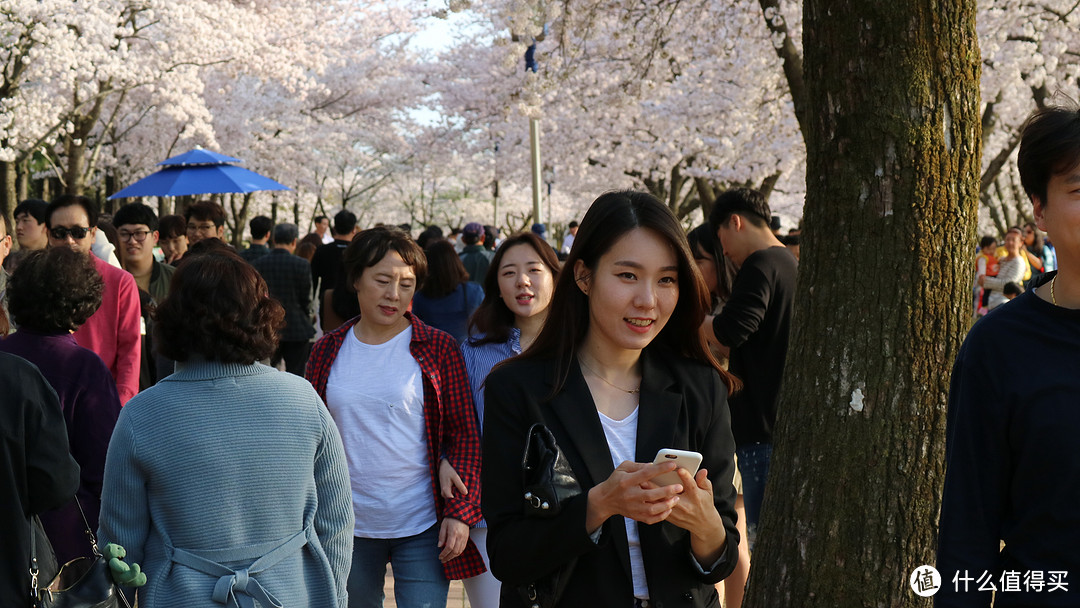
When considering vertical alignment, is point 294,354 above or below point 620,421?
above

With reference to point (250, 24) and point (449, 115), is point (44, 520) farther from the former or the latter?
point (449, 115)

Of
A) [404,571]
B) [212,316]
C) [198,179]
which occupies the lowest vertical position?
[404,571]

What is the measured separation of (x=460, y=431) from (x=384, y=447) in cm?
29

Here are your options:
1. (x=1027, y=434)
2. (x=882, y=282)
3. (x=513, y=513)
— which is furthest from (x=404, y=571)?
(x=1027, y=434)

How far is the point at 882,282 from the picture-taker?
3369mm

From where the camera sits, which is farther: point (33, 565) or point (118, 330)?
point (118, 330)

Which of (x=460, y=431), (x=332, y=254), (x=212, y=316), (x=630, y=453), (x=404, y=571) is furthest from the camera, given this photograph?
(x=332, y=254)

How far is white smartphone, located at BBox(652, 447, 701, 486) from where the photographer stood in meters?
1.99

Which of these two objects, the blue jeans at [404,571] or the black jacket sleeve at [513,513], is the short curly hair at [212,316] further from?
the blue jeans at [404,571]

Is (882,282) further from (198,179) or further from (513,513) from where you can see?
(198,179)

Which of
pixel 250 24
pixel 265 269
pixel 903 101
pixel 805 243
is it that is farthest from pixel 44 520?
pixel 250 24

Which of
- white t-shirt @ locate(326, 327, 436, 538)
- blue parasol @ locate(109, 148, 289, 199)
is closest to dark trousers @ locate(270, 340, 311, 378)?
blue parasol @ locate(109, 148, 289, 199)

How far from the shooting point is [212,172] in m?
11.9

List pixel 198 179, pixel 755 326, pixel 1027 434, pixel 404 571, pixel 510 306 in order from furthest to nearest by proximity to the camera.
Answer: pixel 198 179, pixel 755 326, pixel 510 306, pixel 404 571, pixel 1027 434
